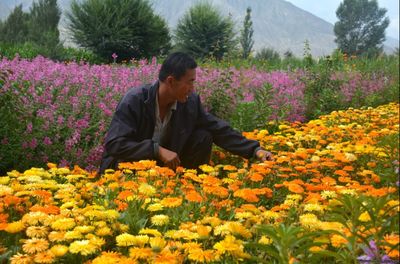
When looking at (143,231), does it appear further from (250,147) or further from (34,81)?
(34,81)

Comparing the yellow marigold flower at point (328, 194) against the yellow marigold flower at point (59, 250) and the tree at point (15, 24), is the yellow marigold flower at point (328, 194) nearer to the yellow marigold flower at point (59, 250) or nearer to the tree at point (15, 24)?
the yellow marigold flower at point (59, 250)

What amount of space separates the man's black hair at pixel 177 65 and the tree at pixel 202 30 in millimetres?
21758

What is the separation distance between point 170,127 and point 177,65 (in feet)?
2.16

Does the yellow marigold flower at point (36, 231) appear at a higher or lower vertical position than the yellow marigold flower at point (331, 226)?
lower

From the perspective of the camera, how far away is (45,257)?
175 cm

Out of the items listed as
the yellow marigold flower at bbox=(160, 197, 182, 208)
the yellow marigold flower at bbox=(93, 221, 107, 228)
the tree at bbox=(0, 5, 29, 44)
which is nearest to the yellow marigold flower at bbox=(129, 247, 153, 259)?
the yellow marigold flower at bbox=(93, 221, 107, 228)

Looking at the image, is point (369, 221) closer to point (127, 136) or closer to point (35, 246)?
point (35, 246)

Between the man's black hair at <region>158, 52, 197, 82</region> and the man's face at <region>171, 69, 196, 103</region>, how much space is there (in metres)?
0.03

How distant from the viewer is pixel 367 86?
9961mm

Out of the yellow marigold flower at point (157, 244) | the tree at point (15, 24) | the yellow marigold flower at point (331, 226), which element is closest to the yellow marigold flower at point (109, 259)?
the yellow marigold flower at point (157, 244)

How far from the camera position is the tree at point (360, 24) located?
66.5m

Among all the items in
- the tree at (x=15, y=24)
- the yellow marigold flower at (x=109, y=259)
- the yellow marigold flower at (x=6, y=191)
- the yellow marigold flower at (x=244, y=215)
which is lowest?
the yellow marigold flower at (x=6, y=191)

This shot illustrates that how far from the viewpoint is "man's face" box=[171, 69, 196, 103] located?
→ 381 cm

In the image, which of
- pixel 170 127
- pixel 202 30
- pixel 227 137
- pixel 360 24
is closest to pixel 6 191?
pixel 170 127
